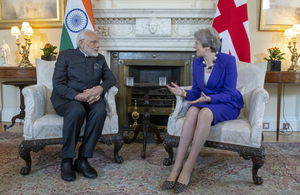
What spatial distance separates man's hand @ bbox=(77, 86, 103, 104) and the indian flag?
4.17 feet

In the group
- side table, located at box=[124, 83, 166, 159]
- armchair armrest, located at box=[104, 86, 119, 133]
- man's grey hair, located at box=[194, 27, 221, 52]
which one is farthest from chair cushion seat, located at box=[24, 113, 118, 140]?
man's grey hair, located at box=[194, 27, 221, 52]

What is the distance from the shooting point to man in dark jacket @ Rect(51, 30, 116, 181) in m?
1.70

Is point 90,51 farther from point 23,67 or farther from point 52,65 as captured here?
point 23,67

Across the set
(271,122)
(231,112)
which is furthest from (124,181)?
(271,122)

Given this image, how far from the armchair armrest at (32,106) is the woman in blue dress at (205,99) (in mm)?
1126

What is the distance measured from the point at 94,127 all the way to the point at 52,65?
924 millimetres

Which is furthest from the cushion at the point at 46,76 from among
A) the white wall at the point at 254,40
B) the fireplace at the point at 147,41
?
the white wall at the point at 254,40

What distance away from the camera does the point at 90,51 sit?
201cm

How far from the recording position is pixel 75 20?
286 cm

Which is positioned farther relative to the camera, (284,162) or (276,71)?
(276,71)

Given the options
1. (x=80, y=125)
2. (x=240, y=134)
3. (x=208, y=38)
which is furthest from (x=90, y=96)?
(x=240, y=134)

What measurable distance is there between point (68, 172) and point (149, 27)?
6.92 feet

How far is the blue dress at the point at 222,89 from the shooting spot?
1.74 metres

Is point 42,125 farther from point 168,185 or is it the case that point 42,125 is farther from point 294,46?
point 294,46
